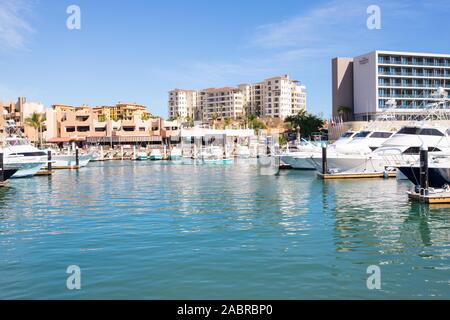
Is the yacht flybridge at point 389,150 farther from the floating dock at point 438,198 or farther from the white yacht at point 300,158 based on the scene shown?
the floating dock at point 438,198

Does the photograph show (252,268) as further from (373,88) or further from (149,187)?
(373,88)

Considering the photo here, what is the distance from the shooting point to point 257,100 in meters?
185

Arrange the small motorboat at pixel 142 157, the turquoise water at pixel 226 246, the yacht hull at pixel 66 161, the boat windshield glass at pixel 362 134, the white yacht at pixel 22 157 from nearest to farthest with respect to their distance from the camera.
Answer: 1. the turquoise water at pixel 226 246
2. the white yacht at pixel 22 157
3. the boat windshield glass at pixel 362 134
4. the yacht hull at pixel 66 161
5. the small motorboat at pixel 142 157

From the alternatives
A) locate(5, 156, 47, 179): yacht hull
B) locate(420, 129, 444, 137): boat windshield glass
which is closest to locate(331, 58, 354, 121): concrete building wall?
locate(420, 129, 444, 137): boat windshield glass

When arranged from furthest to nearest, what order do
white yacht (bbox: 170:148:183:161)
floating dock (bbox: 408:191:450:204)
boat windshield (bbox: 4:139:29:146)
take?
1. white yacht (bbox: 170:148:183:161)
2. boat windshield (bbox: 4:139:29:146)
3. floating dock (bbox: 408:191:450:204)

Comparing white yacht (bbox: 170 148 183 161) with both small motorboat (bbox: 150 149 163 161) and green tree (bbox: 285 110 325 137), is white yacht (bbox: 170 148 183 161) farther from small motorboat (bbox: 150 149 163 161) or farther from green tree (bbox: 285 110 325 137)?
green tree (bbox: 285 110 325 137)

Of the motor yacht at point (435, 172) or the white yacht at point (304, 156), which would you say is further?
the white yacht at point (304, 156)

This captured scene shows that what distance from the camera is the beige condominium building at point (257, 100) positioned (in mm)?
173875

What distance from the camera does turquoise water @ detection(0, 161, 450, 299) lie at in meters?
12.9

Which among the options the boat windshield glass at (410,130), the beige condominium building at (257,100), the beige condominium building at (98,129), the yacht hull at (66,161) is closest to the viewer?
the boat windshield glass at (410,130)

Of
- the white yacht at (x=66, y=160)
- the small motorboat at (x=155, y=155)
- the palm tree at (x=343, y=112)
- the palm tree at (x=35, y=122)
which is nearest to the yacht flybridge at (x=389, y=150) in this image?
the white yacht at (x=66, y=160)

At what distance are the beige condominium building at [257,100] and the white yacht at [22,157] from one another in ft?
390

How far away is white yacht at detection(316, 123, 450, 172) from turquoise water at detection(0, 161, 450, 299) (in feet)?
42.5

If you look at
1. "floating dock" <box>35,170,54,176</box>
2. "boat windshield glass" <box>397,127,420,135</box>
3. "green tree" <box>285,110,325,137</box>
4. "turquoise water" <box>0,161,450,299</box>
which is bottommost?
"turquoise water" <box>0,161,450,299</box>
